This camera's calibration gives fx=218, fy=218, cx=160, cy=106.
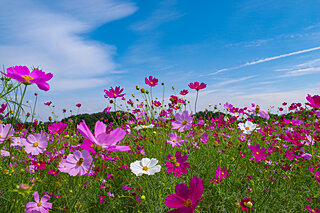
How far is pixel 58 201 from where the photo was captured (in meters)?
1.66

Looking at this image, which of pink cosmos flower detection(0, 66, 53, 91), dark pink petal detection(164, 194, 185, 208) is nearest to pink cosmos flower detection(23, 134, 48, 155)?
pink cosmos flower detection(0, 66, 53, 91)

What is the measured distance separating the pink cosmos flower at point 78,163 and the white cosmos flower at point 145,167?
0.26m

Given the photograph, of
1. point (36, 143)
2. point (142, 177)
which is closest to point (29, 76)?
point (36, 143)

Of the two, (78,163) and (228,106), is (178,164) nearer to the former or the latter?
(78,163)

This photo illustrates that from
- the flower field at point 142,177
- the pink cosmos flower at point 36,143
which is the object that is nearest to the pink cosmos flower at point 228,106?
the flower field at point 142,177

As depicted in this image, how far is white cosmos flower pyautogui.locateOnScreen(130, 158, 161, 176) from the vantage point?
1.23m

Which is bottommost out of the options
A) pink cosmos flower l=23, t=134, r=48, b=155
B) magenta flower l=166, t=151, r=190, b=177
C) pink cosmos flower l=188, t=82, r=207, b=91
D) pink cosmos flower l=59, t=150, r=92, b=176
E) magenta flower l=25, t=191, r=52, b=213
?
magenta flower l=25, t=191, r=52, b=213

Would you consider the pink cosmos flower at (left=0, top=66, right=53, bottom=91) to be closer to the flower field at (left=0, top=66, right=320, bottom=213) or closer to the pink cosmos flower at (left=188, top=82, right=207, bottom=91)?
the flower field at (left=0, top=66, right=320, bottom=213)

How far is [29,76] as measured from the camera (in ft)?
3.40

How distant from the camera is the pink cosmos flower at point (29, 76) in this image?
995 millimetres

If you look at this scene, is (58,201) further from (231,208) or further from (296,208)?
(296,208)

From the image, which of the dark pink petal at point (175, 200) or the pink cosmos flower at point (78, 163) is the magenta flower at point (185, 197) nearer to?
the dark pink petal at point (175, 200)

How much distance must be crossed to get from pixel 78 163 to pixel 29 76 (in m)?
0.49

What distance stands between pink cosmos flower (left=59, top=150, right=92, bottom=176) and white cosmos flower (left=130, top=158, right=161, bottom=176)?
0.26 metres
